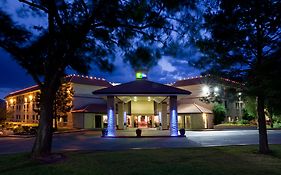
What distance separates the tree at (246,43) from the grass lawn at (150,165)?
134 inches

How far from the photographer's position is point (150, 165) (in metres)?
12.1

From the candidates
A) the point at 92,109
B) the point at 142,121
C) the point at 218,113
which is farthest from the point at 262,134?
the point at 218,113

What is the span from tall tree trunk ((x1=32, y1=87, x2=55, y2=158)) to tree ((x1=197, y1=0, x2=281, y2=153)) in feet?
25.4

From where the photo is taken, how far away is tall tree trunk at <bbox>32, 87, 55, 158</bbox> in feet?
46.1

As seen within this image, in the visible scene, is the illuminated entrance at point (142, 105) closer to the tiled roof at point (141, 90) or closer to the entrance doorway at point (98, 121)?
the tiled roof at point (141, 90)

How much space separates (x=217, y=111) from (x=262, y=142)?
116ft

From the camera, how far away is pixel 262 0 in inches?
568

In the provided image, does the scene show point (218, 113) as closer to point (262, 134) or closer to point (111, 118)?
point (111, 118)

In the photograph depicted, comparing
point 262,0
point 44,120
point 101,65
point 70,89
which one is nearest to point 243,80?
point 262,0

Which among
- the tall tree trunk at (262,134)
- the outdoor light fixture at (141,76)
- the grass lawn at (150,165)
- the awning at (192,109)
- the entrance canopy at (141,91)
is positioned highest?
the outdoor light fixture at (141,76)

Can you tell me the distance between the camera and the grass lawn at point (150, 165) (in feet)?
35.8

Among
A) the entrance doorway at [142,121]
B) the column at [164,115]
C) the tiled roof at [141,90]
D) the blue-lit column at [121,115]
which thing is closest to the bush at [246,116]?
the entrance doorway at [142,121]

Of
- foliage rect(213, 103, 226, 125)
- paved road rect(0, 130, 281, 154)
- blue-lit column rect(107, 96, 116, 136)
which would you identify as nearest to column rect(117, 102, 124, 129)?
blue-lit column rect(107, 96, 116, 136)

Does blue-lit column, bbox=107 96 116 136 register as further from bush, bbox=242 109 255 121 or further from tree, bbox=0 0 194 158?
bush, bbox=242 109 255 121
